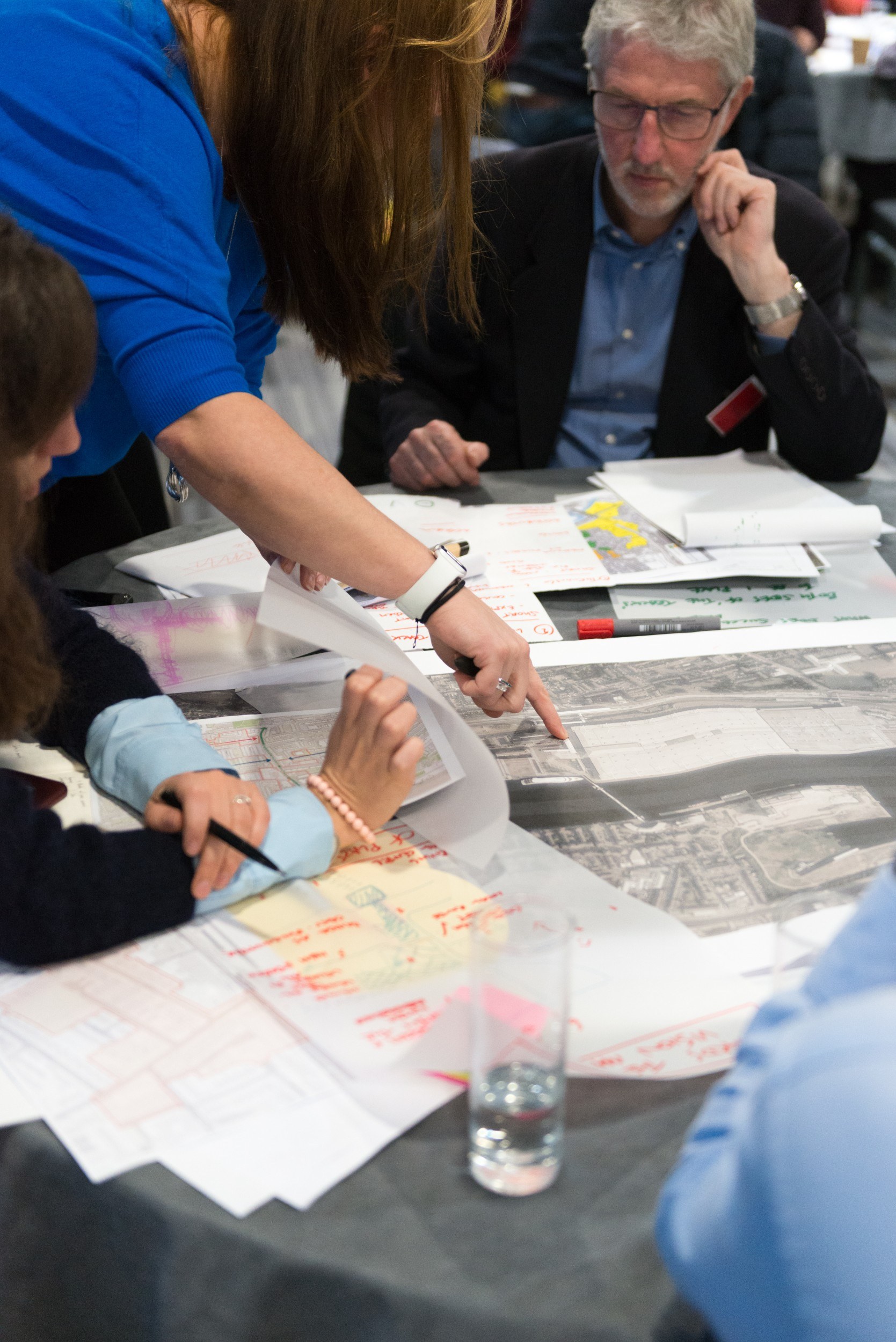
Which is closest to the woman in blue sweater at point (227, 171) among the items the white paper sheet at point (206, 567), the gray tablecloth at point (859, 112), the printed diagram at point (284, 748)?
the printed diagram at point (284, 748)

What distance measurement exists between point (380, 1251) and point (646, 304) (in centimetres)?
165

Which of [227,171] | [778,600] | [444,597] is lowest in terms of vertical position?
[778,600]

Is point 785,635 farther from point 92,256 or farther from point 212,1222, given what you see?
point 212,1222

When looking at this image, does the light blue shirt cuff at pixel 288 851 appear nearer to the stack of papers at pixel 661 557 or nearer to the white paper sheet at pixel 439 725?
the white paper sheet at pixel 439 725

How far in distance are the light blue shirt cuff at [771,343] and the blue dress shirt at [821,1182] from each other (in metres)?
1.40

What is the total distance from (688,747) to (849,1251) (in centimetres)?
67

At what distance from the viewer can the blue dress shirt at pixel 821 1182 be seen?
0.42 meters

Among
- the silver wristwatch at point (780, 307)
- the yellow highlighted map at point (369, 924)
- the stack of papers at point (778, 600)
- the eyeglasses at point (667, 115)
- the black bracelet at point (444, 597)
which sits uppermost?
the eyeglasses at point (667, 115)

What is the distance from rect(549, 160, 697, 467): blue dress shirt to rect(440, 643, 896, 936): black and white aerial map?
78cm

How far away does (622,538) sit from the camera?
1.54m

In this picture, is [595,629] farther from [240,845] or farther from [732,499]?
[240,845]

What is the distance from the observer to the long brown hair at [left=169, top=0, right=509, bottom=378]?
38.9 inches

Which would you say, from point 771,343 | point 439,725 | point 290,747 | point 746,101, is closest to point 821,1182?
point 439,725

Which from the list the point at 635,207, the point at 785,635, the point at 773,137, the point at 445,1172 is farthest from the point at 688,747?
the point at 773,137
